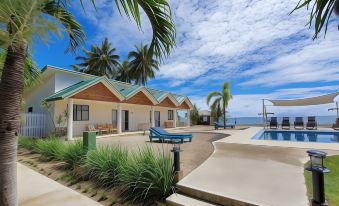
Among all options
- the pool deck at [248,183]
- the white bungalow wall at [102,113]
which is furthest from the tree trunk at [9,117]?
the white bungalow wall at [102,113]

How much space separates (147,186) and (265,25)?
21.4 ft

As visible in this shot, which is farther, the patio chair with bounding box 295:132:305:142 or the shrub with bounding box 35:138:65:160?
the patio chair with bounding box 295:132:305:142

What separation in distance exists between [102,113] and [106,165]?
15923 millimetres

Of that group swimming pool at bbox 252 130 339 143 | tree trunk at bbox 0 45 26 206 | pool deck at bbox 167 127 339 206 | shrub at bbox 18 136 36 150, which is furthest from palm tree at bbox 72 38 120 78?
tree trunk at bbox 0 45 26 206

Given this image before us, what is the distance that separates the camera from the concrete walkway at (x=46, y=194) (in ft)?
15.4

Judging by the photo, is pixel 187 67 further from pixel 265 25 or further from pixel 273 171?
pixel 273 171

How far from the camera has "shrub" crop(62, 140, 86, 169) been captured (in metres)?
7.08

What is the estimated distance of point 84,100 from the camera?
17.9m

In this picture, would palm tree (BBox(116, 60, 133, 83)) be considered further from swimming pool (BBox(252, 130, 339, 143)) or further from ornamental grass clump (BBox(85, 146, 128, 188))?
ornamental grass clump (BBox(85, 146, 128, 188))

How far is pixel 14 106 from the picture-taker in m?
2.53

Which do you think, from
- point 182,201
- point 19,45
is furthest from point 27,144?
point 19,45

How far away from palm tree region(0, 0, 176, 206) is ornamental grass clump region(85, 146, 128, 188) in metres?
3.23

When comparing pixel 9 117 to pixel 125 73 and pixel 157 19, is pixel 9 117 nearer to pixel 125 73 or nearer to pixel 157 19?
pixel 157 19

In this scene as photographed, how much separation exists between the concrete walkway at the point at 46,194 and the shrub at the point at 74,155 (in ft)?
3.19
